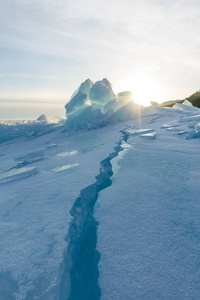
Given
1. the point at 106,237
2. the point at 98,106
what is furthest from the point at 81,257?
the point at 98,106

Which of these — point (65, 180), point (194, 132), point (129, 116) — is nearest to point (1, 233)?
point (65, 180)

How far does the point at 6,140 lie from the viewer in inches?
517

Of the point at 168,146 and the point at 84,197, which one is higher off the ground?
the point at 168,146

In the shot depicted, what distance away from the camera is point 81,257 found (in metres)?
1.61

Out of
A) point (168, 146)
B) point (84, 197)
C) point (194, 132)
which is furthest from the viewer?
point (194, 132)

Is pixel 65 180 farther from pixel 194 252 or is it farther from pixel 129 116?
pixel 129 116

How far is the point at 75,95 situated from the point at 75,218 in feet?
39.9

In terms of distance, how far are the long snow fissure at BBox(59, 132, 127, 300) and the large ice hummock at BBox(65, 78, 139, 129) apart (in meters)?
8.16

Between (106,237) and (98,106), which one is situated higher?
(98,106)

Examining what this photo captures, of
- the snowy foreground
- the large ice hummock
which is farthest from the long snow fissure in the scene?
the large ice hummock

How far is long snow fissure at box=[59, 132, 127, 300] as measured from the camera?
1.33 m

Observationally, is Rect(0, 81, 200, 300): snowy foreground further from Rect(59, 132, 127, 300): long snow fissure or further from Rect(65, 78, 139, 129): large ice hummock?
Rect(65, 78, 139, 129): large ice hummock

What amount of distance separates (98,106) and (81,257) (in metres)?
11.0

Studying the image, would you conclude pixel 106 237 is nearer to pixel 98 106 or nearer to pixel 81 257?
pixel 81 257
